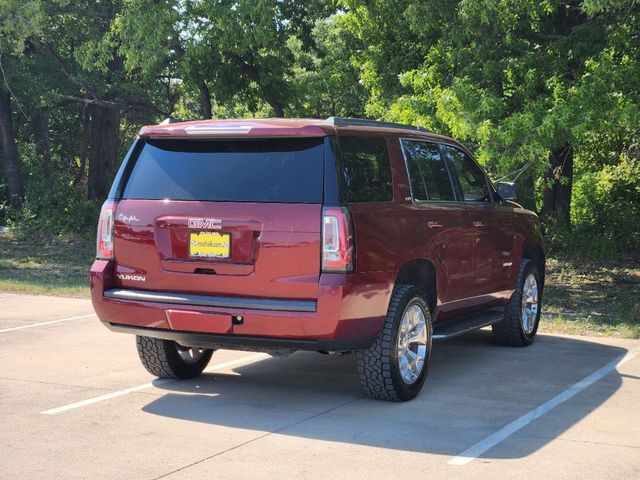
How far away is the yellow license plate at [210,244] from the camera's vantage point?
6828mm

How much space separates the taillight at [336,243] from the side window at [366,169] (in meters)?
0.25

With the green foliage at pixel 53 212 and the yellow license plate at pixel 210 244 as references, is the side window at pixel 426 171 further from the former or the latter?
the green foliage at pixel 53 212

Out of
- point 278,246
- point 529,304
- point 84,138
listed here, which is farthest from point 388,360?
point 84,138

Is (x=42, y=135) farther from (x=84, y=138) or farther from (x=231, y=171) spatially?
(x=231, y=171)

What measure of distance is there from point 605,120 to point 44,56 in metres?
18.6

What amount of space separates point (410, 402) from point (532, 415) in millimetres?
896

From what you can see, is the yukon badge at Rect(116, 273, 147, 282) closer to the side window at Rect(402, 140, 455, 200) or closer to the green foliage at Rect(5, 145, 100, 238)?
the side window at Rect(402, 140, 455, 200)

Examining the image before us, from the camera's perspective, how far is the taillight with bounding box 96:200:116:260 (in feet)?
24.0

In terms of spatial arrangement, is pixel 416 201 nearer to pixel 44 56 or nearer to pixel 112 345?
pixel 112 345

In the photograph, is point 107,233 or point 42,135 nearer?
point 107,233

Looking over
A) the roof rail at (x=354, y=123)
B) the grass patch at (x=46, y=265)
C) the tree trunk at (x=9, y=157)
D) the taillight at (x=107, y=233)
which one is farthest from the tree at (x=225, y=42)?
the taillight at (x=107, y=233)

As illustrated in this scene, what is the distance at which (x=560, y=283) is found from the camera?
710 inches

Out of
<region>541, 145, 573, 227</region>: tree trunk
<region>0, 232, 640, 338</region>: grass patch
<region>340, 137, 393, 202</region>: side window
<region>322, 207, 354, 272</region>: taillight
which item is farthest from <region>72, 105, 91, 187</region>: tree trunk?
<region>322, 207, 354, 272</region>: taillight

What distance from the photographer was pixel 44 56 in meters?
27.8
